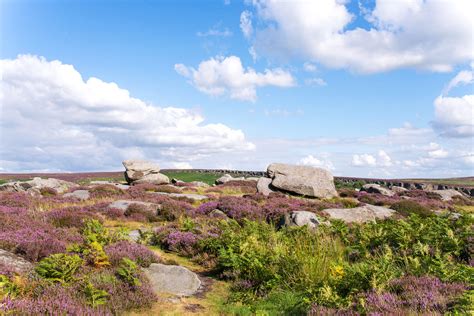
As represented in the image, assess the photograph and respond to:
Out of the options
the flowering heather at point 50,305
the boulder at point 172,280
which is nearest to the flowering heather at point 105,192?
the boulder at point 172,280

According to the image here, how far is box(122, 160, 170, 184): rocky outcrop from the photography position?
4466 centimetres

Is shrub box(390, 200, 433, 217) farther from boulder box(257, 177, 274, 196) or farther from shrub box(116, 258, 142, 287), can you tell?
shrub box(116, 258, 142, 287)

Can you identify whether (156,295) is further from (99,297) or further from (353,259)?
(353,259)

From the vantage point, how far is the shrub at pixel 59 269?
693 centimetres

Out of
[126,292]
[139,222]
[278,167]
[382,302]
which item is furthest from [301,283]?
[278,167]

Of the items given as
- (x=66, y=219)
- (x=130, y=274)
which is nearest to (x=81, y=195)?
(x=66, y=219)

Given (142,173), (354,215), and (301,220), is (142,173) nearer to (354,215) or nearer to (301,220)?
(354,215)

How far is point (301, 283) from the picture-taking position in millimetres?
7586

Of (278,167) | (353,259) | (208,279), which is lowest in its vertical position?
(208,279)

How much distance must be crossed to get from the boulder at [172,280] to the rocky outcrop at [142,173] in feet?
117

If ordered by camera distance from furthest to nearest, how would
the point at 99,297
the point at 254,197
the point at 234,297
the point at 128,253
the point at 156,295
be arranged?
the point at 254,197
the point at 128,253
the point at 234,297
the point at 156,295
the point at 99,297

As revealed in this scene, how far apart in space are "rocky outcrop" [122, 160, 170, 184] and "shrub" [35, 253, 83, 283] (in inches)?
1471

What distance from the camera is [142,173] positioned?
46469mm

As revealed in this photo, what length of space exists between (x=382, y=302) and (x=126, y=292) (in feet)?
15.0
